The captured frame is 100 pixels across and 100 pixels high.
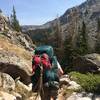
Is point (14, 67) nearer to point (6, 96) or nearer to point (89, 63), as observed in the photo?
point (6, 96)

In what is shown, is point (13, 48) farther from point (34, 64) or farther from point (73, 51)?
point (73, 51)

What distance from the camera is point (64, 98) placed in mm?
13227

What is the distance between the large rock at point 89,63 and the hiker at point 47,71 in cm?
1274

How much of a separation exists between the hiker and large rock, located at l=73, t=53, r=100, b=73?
41.8 ft

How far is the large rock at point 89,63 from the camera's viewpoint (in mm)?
21941

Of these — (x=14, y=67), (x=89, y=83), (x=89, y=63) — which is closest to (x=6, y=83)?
(x=14, y=67)

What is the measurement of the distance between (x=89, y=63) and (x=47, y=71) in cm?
1410

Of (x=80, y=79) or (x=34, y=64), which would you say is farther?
(x=80, y=79)

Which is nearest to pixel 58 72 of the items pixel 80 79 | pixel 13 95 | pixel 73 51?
pixel 13 95

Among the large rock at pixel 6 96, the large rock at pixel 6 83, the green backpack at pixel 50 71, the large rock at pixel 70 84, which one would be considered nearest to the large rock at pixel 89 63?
the large rock at pixel 70 84

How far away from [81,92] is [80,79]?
1.76 meters

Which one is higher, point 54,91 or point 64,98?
point 54,91

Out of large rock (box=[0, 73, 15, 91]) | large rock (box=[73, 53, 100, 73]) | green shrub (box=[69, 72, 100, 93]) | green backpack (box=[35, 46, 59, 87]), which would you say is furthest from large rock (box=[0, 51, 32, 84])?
green backpack (box=[35, 46, 59, 87])

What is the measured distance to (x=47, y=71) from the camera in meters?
8.73
